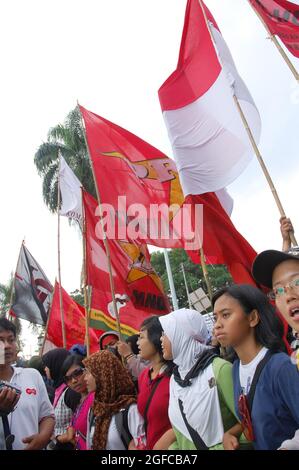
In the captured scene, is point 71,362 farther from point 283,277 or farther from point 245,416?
point 283,277

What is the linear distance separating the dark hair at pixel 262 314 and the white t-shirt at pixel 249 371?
0.06 m

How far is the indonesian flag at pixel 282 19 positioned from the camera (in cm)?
434

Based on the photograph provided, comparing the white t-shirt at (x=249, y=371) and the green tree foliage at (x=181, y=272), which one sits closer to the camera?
the white t-shirt at (x=249, y=371)

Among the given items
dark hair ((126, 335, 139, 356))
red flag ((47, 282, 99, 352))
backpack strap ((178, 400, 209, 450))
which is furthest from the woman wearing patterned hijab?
red flag ((47, 282, 99, 352))

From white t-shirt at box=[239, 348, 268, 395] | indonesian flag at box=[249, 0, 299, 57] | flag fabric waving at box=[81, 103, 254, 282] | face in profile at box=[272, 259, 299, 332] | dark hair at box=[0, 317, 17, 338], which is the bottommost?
white t-shirt at box=[239, 348, 268, 395]

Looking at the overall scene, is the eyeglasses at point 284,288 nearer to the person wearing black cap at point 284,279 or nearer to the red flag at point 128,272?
the person wearing black cap at point 284,279

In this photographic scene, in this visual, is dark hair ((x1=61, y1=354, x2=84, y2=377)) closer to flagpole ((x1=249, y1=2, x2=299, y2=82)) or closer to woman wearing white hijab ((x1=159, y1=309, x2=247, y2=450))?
woman wearing white hijab ((x1=159, y1=309, x2=247, y2=450))

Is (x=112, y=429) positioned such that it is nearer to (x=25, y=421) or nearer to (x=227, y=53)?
(x=25, y=421)

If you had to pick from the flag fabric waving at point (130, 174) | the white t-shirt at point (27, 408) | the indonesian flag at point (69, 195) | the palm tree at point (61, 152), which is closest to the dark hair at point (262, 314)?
the white t-shirt at point (27, 408)

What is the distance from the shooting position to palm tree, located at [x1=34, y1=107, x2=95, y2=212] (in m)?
21.0

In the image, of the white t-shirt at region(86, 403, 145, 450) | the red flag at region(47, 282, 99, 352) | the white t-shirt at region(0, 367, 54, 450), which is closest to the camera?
the white t-shirt at region(0, 367, 54, 450)

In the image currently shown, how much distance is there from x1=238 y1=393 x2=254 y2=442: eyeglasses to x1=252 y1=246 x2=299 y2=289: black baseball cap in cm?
57

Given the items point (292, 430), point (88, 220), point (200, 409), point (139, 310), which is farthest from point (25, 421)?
point (88, 220)

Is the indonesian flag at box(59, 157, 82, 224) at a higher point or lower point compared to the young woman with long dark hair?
higher
